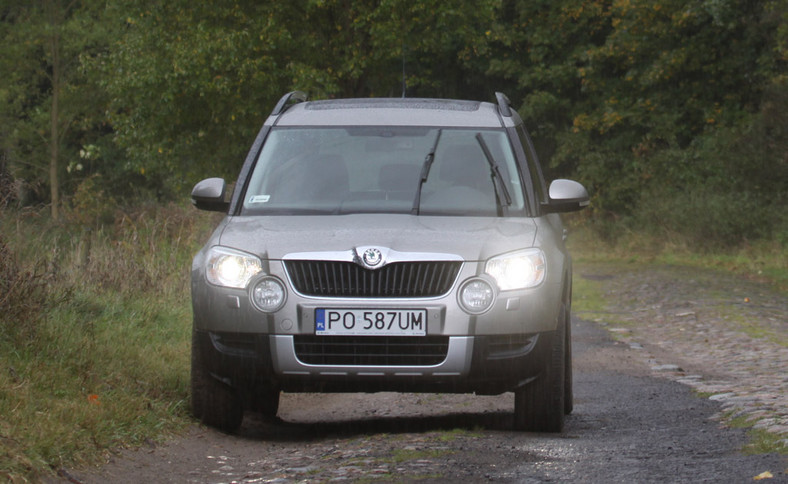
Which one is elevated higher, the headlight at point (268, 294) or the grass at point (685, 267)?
the headlight at point (268, 294)

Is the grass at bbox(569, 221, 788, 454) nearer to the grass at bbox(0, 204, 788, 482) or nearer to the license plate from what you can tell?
the license plate

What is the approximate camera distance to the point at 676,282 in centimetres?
2114

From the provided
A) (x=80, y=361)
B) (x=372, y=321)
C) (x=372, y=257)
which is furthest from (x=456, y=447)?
(x=80, y=361)

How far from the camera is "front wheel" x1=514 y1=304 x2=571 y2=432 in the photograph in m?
6.73

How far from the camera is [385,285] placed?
633 cm

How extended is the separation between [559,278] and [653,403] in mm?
2072

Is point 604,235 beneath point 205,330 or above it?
beneath

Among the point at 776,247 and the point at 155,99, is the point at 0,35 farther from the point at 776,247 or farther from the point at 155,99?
the point at 776,247

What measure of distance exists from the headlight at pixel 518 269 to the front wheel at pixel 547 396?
1.18ft

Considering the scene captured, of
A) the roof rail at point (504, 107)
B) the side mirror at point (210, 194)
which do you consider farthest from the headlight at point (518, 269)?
the side mirror at point (210, 194)

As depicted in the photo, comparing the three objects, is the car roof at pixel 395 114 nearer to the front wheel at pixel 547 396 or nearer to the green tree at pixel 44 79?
the front wheel at pixel 547 396

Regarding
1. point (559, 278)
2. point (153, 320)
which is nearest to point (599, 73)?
point (153, 320)

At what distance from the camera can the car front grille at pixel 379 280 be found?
6.33 metres

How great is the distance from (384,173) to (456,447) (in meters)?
1.87
